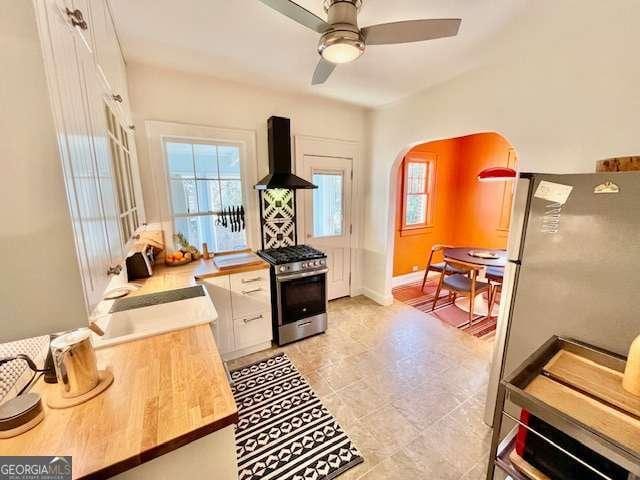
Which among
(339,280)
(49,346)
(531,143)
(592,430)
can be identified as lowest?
(339,280)

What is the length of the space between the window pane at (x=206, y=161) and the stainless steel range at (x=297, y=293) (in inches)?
39.6

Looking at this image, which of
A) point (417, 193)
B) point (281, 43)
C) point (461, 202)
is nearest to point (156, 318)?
point (281, 43)

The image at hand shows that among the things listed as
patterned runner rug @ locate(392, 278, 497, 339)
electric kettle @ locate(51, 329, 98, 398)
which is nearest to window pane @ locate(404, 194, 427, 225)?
patterned runner rug @ locate(392, 278, 497, 339)

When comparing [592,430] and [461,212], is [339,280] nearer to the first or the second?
[461,212]

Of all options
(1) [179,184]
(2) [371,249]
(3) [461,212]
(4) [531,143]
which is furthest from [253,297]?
(3) [461,212]

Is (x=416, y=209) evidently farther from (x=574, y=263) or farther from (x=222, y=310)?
(x=222, y=310)

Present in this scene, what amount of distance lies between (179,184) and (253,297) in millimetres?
1350

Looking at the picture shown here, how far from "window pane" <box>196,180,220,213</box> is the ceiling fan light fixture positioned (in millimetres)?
1797

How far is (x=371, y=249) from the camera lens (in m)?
3.73

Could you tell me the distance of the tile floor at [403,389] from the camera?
1572 millimetres

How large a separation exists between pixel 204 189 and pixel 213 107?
83cm

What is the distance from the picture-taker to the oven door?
261 centimetres

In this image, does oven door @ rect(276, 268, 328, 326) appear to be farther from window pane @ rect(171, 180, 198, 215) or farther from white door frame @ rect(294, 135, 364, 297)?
window pane @ rect(171, 180, 198, 215)

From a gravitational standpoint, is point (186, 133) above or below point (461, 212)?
above
